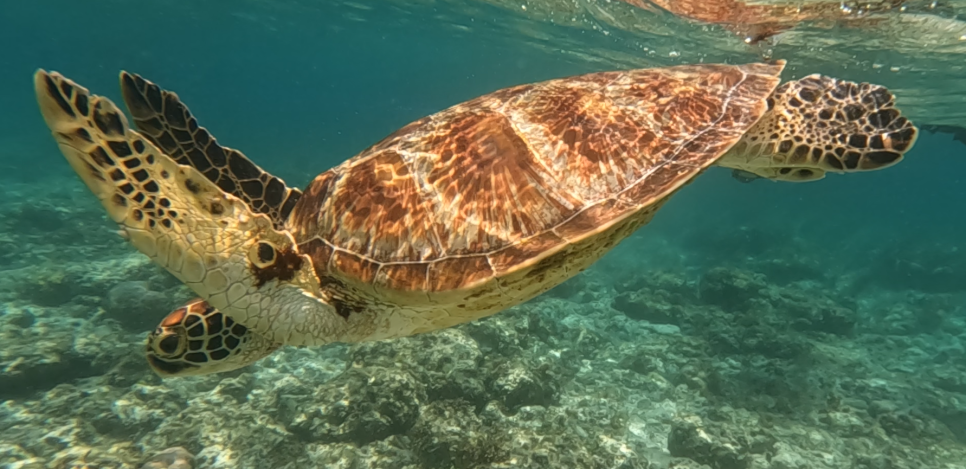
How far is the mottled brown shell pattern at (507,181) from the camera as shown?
270 cm

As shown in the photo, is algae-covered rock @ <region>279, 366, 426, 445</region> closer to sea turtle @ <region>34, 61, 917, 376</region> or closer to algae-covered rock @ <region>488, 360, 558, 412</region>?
algae-covered rock @ <region>488, 360, 558, 412</region>

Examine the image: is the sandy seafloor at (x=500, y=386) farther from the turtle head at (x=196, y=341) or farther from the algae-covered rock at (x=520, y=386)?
the turtle head at (x=196, y=341)

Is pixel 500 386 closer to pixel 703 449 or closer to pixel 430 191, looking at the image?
pixel 703 449

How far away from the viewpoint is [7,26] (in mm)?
67625

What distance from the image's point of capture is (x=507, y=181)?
9.31 feet

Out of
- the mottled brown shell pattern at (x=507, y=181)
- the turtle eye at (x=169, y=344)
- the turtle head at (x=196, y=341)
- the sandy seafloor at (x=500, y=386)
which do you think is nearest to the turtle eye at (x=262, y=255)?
the mottled brown shell pattern at (x=507, y=181)

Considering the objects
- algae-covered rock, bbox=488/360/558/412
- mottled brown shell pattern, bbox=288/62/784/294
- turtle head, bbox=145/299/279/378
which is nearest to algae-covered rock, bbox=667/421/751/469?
algae-covered rock, bbox=488/360/558/412

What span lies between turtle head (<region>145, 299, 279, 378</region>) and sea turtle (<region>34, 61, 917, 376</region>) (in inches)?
0.5

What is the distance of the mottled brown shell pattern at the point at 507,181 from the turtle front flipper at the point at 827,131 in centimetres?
40

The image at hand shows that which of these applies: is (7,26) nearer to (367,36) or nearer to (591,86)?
(367,36)

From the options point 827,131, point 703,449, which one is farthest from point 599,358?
point 827,131

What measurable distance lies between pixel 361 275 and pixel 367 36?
41.3 metres

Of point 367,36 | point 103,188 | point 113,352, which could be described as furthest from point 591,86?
point 367,36

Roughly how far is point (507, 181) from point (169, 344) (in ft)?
7.88
